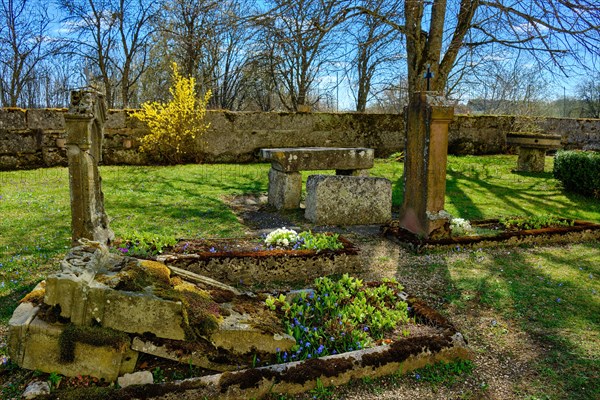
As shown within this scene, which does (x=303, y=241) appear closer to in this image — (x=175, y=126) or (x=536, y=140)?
(x=175, y=126)

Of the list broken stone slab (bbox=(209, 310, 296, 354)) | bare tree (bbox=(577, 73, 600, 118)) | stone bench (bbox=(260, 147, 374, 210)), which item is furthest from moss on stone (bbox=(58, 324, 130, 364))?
bare tree (bbox=(577, 73, 600, 118))

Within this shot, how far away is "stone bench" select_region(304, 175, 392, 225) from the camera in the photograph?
732cm

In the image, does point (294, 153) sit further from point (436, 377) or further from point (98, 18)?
point (98, 18)

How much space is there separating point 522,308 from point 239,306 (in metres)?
2.87

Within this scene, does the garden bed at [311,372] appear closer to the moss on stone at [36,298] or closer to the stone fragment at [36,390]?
the stone fragment at [36,390]

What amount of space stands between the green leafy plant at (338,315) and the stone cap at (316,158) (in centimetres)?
402

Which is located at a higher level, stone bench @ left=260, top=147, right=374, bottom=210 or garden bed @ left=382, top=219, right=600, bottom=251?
stone bench @ left=260, top=147, right=374, bottom=210

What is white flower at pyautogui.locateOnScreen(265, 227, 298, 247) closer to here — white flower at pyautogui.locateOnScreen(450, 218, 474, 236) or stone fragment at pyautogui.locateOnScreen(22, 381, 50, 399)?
white flower at pyautogui.locateOnScreen(450, 218, 474, 236)

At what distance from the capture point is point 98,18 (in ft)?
68.0

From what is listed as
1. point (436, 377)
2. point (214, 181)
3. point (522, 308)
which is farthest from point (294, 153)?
point (436, 377)

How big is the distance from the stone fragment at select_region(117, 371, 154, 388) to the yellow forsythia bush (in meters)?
9.65

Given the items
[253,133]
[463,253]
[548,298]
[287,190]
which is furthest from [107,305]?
[253,133]

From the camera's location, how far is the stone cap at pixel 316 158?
8164 millimetres

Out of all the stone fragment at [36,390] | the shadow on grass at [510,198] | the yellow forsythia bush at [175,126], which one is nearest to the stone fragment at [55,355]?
the stone fragment at [36,390]
